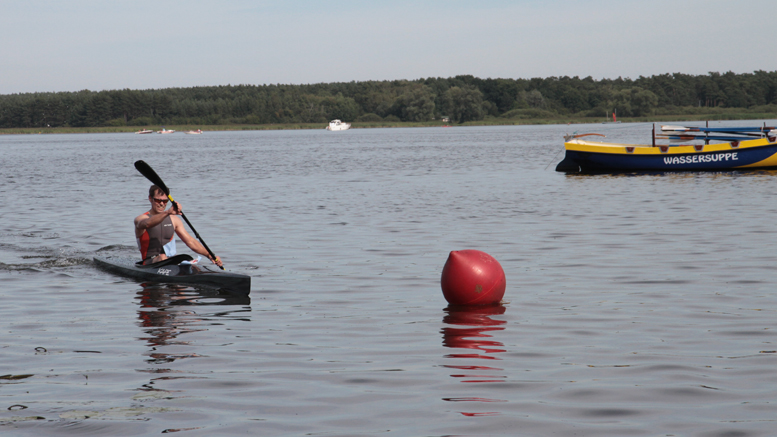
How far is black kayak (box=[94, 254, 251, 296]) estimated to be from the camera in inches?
422

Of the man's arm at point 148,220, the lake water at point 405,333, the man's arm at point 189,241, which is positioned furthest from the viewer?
the man's arm at point 189,241

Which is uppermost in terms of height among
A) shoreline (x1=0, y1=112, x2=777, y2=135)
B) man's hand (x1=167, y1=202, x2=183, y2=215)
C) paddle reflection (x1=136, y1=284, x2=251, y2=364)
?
shoreline (x1=0, y1=112, x2=777, y2=135)

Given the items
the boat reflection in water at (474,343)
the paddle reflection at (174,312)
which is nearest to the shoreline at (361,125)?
the paddle reflection at (174,312)

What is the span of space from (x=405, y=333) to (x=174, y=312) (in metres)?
3.24

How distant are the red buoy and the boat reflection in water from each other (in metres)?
0.11

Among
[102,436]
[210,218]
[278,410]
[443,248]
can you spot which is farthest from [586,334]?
[210,218]

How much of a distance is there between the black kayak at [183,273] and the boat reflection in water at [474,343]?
2976mm

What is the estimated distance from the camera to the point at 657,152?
33000 millimetres

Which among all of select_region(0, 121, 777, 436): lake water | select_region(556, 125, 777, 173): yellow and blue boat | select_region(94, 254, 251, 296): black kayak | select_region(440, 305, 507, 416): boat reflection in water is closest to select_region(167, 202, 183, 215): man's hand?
select_region(94, 254, 251, 296): black kayak

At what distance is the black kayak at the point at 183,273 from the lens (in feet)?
35.2

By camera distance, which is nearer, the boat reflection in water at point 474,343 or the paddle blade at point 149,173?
the boat reflection in water at point 474,343

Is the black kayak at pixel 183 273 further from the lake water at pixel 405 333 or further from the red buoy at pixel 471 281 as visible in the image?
the red buoy at pixel 471 281

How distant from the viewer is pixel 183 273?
11.6 m

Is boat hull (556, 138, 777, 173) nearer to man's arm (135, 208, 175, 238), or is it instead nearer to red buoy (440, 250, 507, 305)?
red buoy (440, 250, 507, 305)
